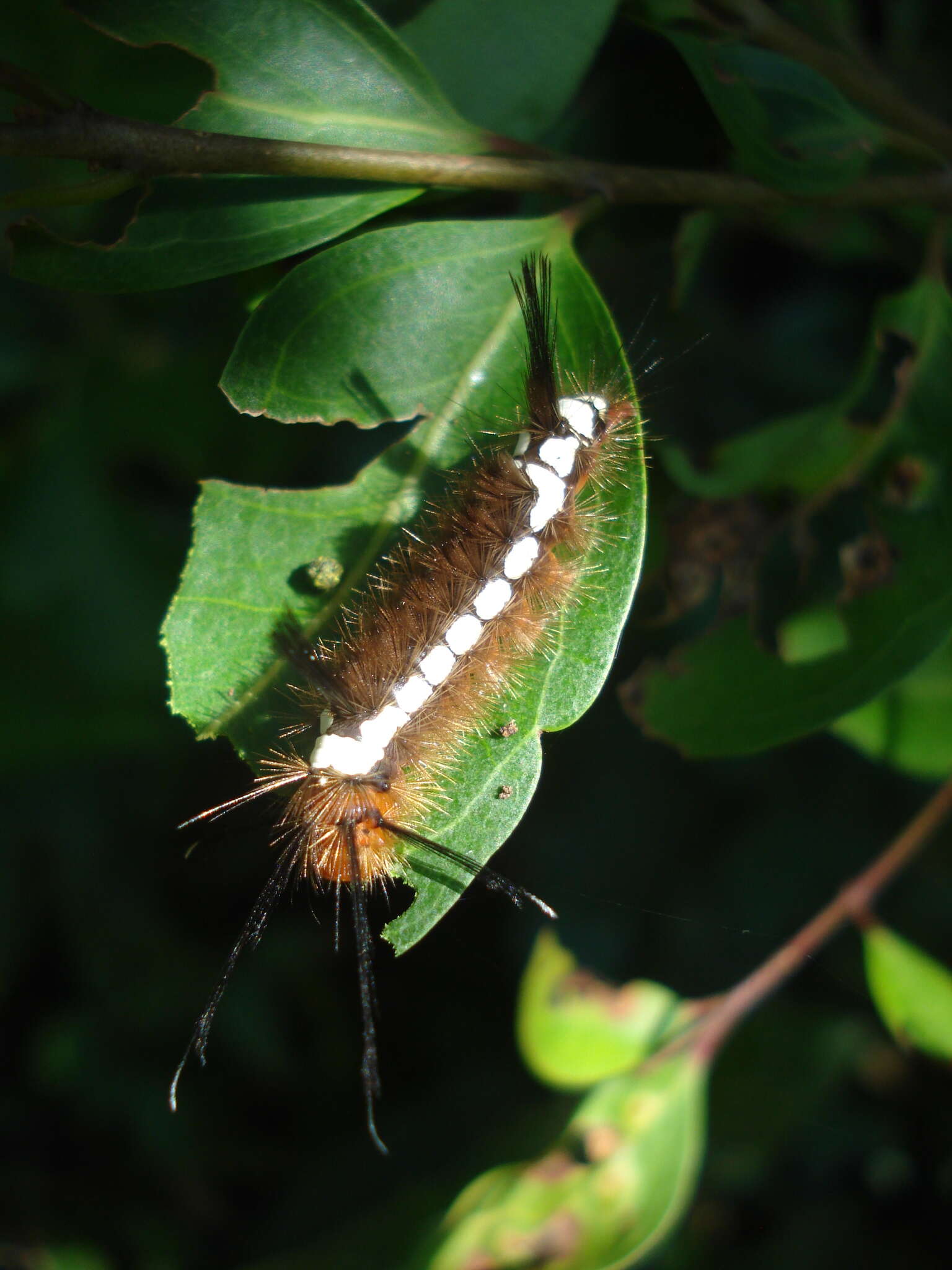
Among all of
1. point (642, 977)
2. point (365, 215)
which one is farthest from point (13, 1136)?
point (365, 215)

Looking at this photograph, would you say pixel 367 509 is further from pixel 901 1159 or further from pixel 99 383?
pixel 901 1159

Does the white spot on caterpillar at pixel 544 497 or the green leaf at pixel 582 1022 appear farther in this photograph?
the green leaf at pixel 582 1022

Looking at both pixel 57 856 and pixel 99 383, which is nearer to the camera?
pixel 99 383

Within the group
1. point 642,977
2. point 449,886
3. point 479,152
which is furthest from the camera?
point 642,977

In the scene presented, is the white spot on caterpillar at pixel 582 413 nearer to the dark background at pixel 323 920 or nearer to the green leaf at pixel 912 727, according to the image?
the dark background at pixel 323 920

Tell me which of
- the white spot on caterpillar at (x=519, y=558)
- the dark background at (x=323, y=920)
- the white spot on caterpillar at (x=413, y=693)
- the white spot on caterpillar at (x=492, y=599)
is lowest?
the dark background at (x=323, y=920)

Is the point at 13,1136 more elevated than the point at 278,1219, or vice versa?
the point at 278,1219

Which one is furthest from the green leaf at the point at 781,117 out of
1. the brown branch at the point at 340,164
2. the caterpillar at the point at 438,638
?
the caterpillar at the point at 438,638
